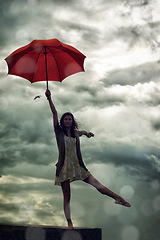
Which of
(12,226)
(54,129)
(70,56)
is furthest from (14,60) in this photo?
(12,226)

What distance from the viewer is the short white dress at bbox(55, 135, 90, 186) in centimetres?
787

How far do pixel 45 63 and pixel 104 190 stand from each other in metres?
3.59

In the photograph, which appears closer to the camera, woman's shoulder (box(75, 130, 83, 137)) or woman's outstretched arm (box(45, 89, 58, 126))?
woman's outstretched arm (box(45, 89, 58, 126))

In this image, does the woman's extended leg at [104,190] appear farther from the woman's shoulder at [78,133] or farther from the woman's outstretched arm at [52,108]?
the woman's outstretched arm at [52,108]

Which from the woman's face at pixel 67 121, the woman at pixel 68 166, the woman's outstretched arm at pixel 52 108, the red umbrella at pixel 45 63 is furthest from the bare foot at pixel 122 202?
the red umbrella at pixel 45 63

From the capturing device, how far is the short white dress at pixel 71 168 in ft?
25.8

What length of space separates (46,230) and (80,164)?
74.2 inches

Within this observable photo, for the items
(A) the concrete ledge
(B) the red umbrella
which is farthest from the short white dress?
(B) the red umbrella

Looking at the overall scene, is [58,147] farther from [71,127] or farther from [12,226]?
[12,226]

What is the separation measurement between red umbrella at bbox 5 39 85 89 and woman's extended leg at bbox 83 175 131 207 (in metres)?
2.74

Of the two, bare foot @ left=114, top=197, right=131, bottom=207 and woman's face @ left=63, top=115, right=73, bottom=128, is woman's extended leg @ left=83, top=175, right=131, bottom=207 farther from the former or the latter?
woman's face @ left=63, top=115, right=73, bottom=128

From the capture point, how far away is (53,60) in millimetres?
8438

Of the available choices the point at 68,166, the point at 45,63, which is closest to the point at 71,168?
the point at 68,166

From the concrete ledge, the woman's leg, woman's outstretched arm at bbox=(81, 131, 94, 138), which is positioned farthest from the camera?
woman's outstretched arm at bbox=(81, 131, 94, 138)
